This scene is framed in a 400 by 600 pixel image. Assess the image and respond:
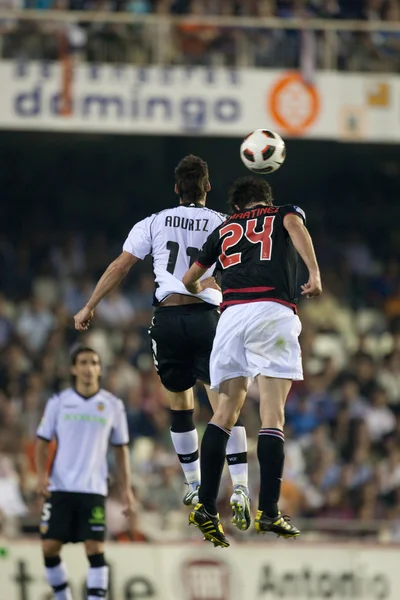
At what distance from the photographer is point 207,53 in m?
18.9

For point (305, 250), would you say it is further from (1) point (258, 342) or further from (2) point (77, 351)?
(2) point (77, 351)

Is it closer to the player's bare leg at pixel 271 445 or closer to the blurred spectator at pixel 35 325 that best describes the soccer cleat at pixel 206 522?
the player's bare leg at pixel 271 445

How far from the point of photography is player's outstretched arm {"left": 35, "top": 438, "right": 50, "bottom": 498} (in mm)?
12000

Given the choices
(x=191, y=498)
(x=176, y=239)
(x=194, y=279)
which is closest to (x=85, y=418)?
(x=191, y=498)

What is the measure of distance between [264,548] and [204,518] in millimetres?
5600

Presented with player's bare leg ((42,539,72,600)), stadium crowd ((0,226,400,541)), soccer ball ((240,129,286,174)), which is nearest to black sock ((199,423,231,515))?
soccer ball ((240,129,286,174))

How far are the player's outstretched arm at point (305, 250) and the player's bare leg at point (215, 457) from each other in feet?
3.17

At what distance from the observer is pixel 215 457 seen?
8.95m

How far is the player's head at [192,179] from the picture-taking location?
31.1 feet

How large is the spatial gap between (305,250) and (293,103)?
1092 centimetres

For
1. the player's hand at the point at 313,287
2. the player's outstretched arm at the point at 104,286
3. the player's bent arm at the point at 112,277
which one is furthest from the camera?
the player's bent arm at the point at 112,277

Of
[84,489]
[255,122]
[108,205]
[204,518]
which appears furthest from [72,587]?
[108,205]

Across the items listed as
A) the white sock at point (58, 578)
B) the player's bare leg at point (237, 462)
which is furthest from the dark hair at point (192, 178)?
the white sock at point (58, 578)

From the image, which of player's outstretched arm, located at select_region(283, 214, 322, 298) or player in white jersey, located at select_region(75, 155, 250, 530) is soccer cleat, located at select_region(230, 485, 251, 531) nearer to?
player in white jersey, located at select_region(75, 155, 250, 530)
